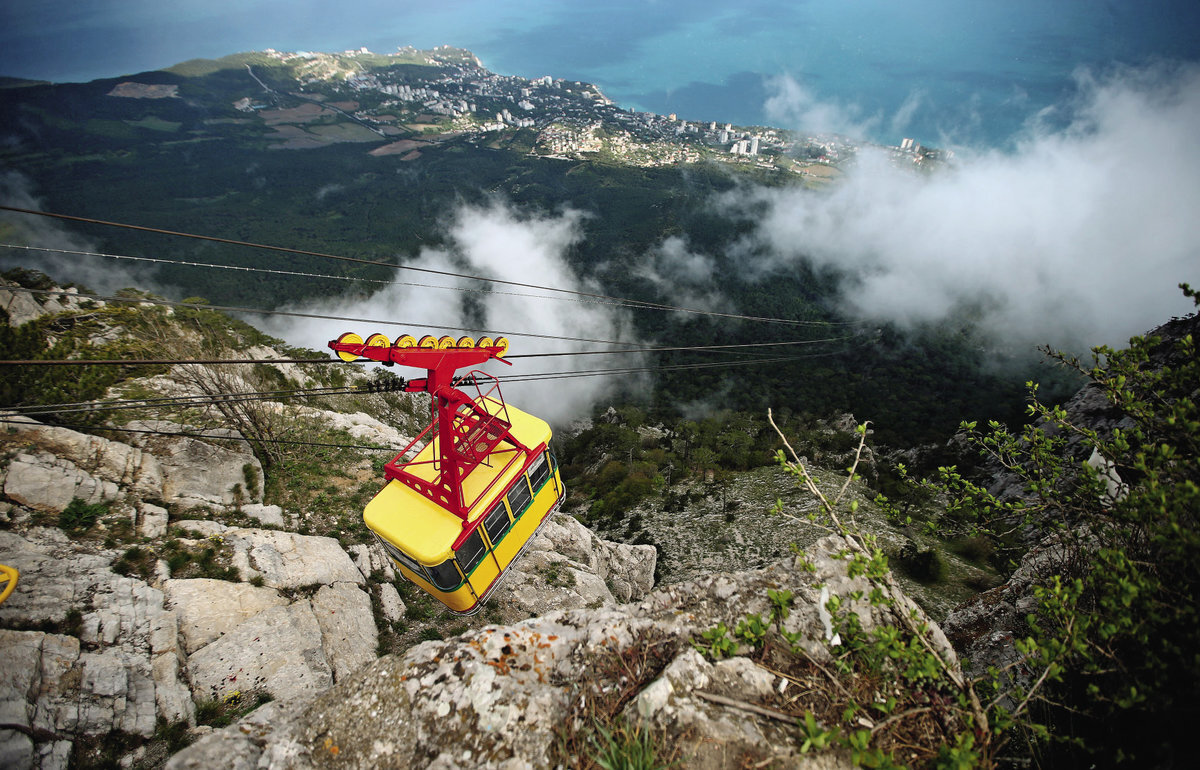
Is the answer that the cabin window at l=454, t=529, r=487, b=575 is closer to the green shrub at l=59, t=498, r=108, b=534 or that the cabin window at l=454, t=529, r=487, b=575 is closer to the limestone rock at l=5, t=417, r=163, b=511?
the green shrub at l=59, t=498, r=108, b=534

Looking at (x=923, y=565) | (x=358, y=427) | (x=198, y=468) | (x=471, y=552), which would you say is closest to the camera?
(x=471, y=552)

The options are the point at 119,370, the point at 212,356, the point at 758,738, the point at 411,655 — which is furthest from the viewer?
the point at 212,356

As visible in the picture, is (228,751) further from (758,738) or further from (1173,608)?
(1173,608)

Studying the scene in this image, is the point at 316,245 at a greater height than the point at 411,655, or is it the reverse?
the point at 411,655

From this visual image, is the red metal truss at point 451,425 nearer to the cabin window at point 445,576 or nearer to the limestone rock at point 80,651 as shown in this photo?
the cabin window at point 445,576

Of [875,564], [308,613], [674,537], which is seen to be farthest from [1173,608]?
[674,537]

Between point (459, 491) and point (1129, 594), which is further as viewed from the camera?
point (459, 491)

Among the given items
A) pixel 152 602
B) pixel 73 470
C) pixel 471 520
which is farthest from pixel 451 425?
pixel 73 470

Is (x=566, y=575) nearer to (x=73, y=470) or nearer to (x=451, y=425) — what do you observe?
(x=451, y=425)
